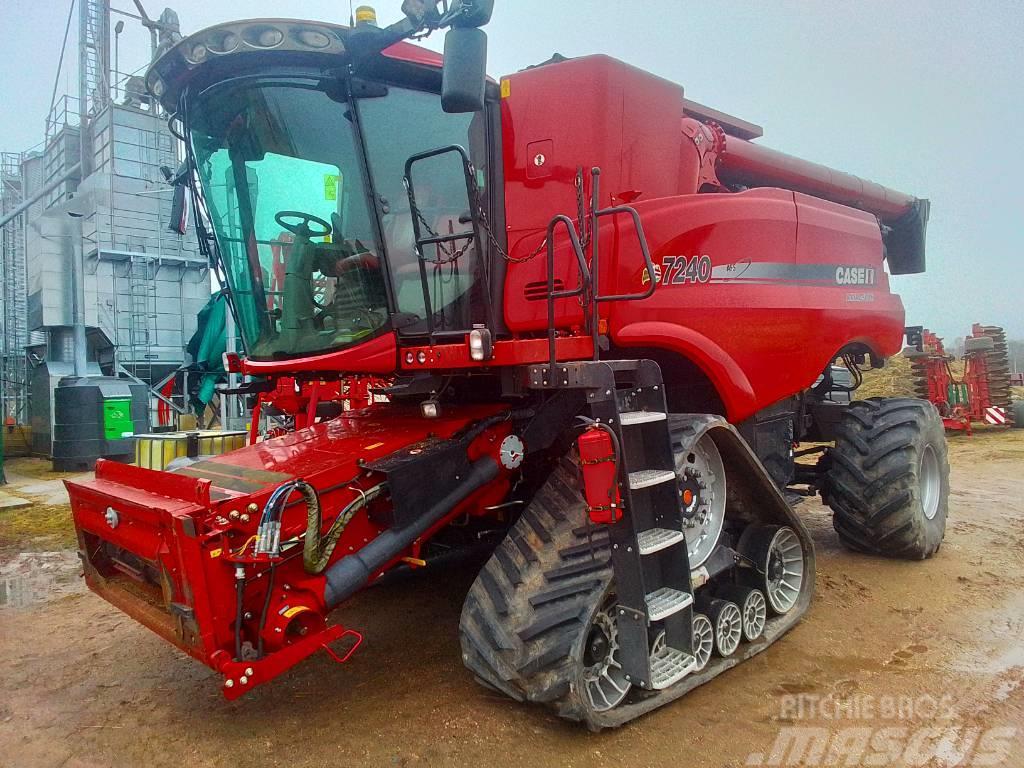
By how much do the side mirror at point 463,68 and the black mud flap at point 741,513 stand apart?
1.73 m

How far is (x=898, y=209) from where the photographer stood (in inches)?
256

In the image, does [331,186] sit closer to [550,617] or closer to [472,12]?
[472,12]

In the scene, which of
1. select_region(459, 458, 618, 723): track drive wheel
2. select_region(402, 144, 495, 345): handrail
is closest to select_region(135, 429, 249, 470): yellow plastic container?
select_region(402, 144, 495, 345): handrail

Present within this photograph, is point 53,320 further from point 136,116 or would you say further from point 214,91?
point 214,91

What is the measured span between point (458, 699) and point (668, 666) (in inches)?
36.3

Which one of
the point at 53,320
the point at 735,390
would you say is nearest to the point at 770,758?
the point at 735,390

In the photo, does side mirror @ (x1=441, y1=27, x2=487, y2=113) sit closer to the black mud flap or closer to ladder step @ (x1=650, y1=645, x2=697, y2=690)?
the black mud flap

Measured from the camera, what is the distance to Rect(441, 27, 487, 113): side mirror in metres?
2.75

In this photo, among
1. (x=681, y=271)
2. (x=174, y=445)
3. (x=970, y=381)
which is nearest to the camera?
(x=681, y=271)

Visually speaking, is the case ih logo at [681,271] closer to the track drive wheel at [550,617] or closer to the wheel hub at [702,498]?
the wheel hub at [702,498]

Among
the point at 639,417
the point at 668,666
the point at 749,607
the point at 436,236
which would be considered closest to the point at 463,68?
the point at 436,236

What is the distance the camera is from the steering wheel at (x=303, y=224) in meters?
3.52

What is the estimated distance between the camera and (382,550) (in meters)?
3.00

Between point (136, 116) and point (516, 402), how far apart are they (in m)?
15.2
